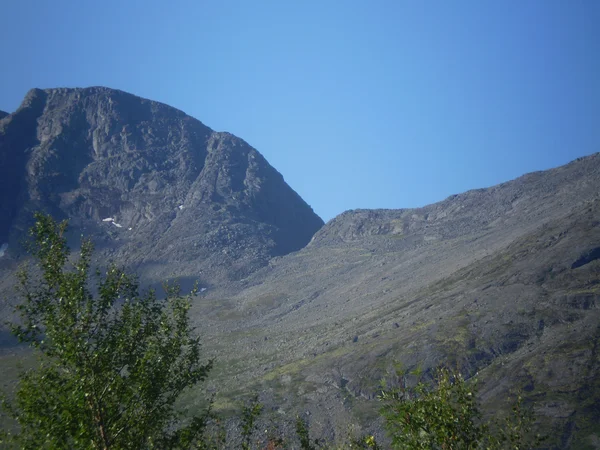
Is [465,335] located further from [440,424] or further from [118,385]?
[118,385]

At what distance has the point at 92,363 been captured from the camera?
55.2 feet

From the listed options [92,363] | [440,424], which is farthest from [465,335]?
[92,363]

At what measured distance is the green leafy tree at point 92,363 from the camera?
16.3m

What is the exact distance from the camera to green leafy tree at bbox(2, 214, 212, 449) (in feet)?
53.6

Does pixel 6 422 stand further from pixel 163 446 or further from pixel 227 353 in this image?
pixel 163 446

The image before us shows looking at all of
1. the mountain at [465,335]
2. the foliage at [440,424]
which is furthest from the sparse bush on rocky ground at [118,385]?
the mountain at [465,335]

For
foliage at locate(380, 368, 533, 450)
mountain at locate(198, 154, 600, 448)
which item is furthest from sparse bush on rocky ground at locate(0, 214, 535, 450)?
mountain at locate(198, 154, 600, 448)

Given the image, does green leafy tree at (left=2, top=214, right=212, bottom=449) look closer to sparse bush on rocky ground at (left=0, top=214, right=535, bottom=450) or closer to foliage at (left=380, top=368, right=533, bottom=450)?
sparse bush on rocky ground at (left=0, top=214, right=535, bottom=450)

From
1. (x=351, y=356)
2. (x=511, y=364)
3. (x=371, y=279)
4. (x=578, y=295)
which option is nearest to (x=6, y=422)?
(x=351, y=356)

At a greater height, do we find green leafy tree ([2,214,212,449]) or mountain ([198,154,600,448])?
green leafy tree ([2,214,212,449])

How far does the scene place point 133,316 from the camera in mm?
19750

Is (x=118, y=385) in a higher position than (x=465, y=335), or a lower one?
Result: higher

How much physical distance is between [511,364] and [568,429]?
72.5 ft

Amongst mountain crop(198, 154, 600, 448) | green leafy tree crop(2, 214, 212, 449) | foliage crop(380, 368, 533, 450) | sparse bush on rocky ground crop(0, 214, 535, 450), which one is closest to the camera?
foliage crop(380, 368, 533, 450)
